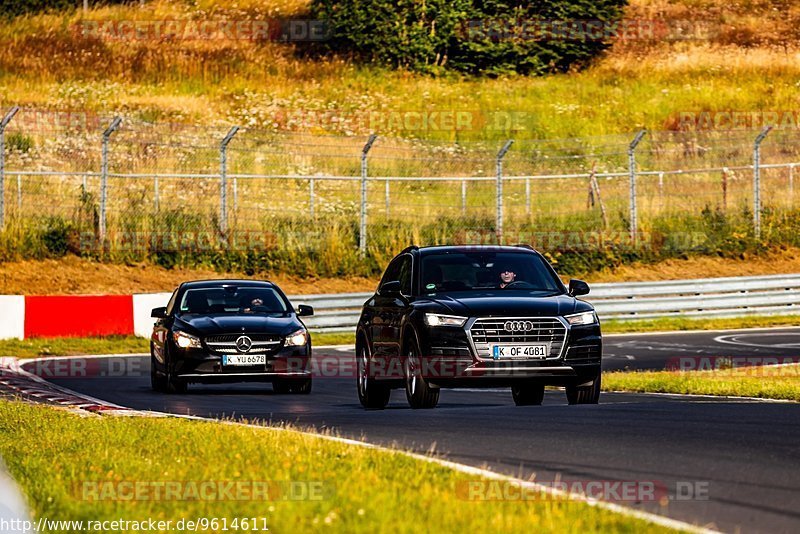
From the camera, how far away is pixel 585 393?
15125 mm

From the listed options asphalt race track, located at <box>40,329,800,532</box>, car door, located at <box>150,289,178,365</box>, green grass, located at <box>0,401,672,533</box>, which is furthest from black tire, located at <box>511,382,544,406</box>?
car door, located at <box>150,289,178,365</box>

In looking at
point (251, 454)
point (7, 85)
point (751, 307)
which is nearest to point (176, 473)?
point (251, 454)

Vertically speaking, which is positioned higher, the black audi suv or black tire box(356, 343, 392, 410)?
the black audi suv

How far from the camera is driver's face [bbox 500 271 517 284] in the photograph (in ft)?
51.3

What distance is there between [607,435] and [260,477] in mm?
3563

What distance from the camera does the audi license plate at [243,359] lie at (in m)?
18.7

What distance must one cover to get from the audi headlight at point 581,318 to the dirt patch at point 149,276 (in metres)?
20.8

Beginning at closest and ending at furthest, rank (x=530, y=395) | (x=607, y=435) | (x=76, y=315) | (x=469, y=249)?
(x=607, y=435)
(x=469, y=249)
(x=530, y=395)
(x=76, y=315)

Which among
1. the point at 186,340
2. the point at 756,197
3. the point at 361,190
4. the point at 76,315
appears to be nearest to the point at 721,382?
the point at 186,340

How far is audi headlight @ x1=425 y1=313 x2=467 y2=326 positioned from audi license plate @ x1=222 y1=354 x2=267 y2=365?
4700 millimetres

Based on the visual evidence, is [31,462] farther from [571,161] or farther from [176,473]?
[571,161]

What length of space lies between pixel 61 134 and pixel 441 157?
36.1 ft
